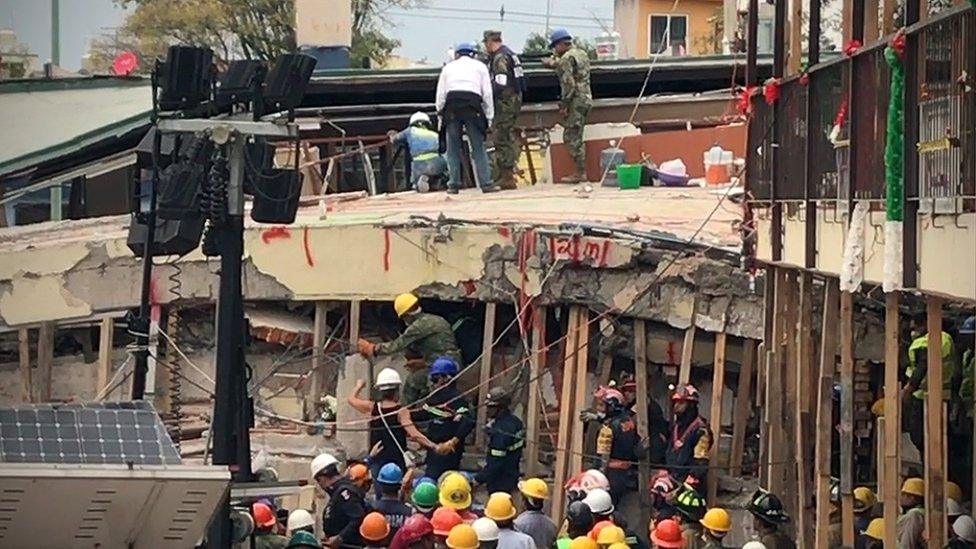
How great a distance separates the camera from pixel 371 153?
24828 millimetres

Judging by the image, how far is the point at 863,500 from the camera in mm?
13961

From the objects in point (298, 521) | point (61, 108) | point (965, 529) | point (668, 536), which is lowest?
point (298, 521)

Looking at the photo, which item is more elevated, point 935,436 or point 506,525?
point 935,436

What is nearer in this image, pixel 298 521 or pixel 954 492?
pixel 954 492

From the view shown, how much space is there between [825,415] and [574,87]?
9744 millimetres

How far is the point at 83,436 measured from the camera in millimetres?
9547

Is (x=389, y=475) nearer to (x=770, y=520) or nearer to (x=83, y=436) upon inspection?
(x=770, y=520)

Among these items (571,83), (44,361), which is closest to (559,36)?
(571,83)

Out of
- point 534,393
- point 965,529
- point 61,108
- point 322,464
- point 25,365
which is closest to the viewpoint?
point 965,529

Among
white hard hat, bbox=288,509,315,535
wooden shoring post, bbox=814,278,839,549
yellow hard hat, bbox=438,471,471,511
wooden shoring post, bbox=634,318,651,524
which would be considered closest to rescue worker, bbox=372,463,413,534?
yellow hard hat, bbox=438,471,471,511

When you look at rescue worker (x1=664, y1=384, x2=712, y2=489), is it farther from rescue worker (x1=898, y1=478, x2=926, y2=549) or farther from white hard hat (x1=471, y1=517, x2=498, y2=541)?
white hard hat (x1=471, y1=517, x2=498, y2=541)

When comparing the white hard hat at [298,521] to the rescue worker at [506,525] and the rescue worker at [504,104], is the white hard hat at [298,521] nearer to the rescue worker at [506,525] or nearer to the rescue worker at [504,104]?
the rescue worker at [506,525]

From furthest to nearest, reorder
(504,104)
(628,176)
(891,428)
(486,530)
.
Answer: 1. (628,176)
2. (504,104)
3. (486,530)
4. (891,428)

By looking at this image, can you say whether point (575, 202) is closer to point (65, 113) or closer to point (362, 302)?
point (362, 302)
